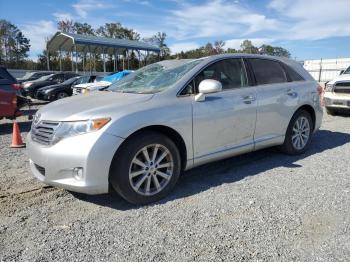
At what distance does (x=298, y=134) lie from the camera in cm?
625

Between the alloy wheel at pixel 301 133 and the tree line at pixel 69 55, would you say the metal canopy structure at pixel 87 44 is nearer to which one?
the tree line at pixel 69 55

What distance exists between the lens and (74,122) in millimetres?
3840

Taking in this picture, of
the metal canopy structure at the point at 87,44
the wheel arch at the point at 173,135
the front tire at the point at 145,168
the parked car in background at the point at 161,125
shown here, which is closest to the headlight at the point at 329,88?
the parked car in background at the point at 161,125

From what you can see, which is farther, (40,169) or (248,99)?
(248,99)

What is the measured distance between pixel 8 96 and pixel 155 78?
593cm

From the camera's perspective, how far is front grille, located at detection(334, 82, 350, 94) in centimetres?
1073

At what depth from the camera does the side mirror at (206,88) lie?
4.50 metres

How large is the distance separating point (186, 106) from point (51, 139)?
5.19 ft

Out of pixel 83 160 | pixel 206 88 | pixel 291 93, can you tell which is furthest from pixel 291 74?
pixel 83 160

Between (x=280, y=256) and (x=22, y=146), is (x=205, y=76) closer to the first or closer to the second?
(x=280, y=256)

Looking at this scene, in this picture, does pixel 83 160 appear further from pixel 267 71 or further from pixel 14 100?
pixel 14 100

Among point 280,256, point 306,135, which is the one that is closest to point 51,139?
point 280,256

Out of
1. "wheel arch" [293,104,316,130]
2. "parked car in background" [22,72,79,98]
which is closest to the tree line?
"parked car in background" [22,72,79,98]

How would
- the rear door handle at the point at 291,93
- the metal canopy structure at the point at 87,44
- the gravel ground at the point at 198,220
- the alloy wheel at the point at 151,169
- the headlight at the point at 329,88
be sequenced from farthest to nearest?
1. the metal canopy structure at the point at 87,44
2. the headlight at the point at 329,88
3. the rear door handle at the point at 291,93
4. the alloy wheel at the point at 151,169
5. the gravel ground at the point at 198,220
